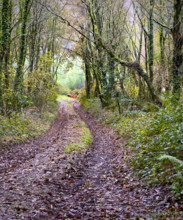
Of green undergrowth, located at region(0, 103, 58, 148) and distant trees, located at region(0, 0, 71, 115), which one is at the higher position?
distant trees, located at region(0, 0, 71, 115)

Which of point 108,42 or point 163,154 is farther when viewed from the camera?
point 108,42

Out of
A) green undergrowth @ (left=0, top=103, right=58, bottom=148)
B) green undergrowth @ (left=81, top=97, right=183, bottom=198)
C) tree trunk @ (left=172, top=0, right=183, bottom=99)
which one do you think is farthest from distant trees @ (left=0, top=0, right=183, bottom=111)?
green undergrowth @ (left=81, top=97, right=183, bottom=198)

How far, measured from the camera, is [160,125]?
25.1ft

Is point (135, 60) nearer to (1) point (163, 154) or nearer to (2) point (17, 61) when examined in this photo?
(2) point (17, 61)

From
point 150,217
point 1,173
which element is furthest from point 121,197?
point 1,173

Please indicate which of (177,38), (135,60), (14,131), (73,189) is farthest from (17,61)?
(73,189)

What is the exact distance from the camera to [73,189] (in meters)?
5.52

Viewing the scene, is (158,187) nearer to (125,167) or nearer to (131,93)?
(125,167)

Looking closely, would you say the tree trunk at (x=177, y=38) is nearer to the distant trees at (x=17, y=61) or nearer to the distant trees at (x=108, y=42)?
the distant trees at (x=108, y=42)

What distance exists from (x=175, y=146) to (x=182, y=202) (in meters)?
1.96

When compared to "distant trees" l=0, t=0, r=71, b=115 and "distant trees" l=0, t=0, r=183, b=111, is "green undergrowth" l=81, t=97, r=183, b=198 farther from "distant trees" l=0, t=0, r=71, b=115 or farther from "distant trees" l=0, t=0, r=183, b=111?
"distant trees" l=0, t=0, r=71, b=115

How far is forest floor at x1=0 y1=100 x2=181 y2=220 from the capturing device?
405 cm

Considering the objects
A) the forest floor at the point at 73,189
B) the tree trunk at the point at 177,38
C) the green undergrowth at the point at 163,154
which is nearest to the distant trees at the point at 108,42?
the tree trunk at the point at 177,38

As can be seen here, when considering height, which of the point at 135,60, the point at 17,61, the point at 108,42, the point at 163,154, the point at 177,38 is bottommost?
the point at 163,154
